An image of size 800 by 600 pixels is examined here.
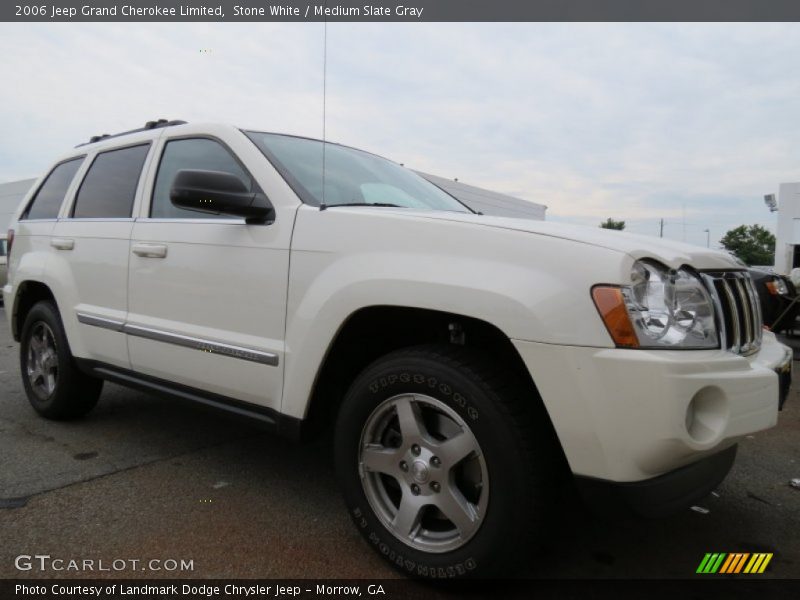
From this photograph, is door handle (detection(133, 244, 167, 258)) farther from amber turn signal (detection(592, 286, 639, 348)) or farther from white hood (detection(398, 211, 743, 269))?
amber turn signal (detection(592, 286, 639, 348))

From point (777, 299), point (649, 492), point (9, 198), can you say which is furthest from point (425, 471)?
point (9, 198)

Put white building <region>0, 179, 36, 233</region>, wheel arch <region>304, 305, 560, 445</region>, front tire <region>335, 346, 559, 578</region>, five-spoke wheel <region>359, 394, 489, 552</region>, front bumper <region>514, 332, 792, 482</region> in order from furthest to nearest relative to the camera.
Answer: white building <region>0, 179, 36, 233</region>, wheel arch <region>304, 305, 560, 445</region>, five-spoke wheel <region>359, 394, 489, 552</region>, front tire <region>335, 346, 559, 578</region>, front bumper <region>514, 332, 792, 482</region>

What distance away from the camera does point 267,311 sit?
2568mm

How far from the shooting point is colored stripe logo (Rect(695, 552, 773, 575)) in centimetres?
236

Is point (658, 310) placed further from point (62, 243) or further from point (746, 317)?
point (62, 243)

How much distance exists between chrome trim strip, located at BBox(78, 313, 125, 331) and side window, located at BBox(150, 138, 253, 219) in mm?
612

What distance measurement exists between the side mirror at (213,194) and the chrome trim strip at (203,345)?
583mm

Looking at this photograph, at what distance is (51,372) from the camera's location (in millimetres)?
4098

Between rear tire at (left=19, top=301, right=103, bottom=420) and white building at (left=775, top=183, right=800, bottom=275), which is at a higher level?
white building at (left=775, top=183, right=800, bottom=275)

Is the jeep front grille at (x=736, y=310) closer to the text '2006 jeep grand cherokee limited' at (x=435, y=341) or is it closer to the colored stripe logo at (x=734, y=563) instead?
the text '2006 jeep grand cherokee limited' at (x=435, y=341)

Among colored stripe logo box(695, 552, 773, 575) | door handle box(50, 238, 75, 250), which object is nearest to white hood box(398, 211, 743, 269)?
colored stripe logo box(695, 552, 773, 575)

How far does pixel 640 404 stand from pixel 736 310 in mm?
714

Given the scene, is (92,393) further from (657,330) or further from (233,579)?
(657,330)

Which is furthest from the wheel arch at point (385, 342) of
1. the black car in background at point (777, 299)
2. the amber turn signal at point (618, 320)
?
the black car in background at point (777, 299)
